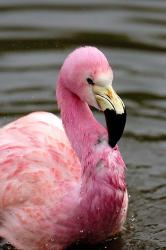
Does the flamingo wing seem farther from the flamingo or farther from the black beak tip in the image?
the black beak tip

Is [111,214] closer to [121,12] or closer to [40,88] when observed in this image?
[40,88]

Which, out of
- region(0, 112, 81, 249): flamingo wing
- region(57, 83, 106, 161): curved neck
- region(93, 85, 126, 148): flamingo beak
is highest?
region(93, 85, 126, 148): flamingo beak

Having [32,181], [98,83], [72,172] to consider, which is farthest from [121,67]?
[98,83]

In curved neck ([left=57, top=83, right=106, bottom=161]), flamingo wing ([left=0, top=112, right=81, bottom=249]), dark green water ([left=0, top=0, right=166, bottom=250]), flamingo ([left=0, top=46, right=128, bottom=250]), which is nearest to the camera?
flamingo ([left=0, top=46, right=128, bottom=250])

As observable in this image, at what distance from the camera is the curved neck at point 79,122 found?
6.09 m

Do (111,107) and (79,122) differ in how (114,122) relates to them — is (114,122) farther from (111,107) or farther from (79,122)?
(79,122)

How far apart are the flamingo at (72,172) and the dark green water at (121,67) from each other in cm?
59

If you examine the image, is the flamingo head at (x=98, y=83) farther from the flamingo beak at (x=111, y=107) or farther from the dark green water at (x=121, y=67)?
the dark green water at (x=121, y=67)

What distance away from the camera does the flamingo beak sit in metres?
5.67

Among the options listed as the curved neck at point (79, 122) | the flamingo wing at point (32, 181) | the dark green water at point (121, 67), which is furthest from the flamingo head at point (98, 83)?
the dark green water at point (121, 67)

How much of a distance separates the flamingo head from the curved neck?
A: 202 millimetres

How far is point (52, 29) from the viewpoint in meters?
10.2

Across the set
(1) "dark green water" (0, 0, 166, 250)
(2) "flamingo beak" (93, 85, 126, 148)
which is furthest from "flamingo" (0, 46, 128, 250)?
(1) "dark green water" (0, 0, 166, 250)

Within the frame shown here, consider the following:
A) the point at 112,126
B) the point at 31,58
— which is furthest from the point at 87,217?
the point at 31,58
